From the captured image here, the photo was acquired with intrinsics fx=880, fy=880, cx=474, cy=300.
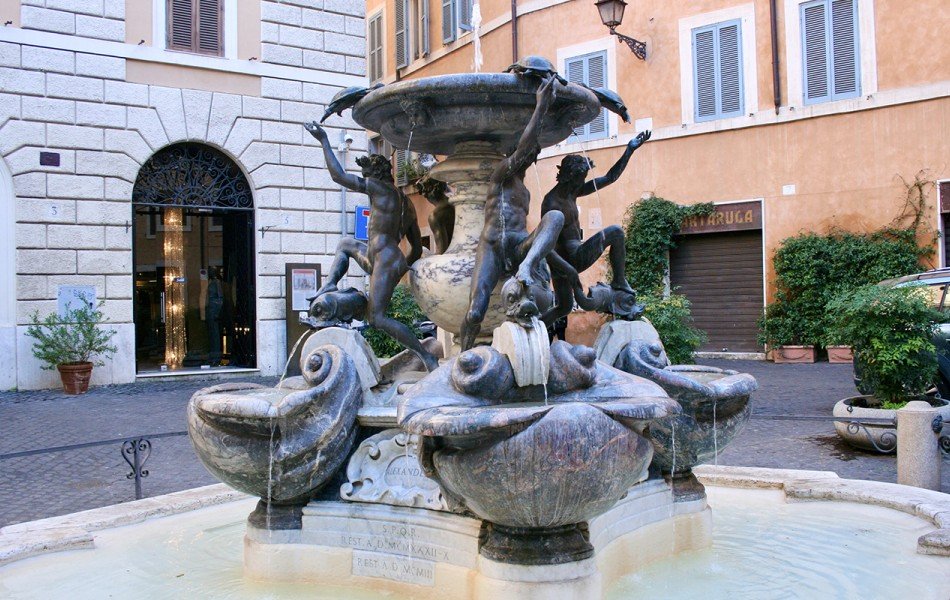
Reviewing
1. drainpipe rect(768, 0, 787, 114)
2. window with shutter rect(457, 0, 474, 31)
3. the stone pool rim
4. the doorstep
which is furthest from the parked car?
window with shutter rect(457, 0, 474, 31)

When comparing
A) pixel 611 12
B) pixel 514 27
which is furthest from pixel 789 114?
pixel 514 27

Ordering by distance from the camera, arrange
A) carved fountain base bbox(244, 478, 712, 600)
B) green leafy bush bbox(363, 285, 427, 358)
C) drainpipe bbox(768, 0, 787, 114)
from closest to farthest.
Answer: carved fountain base bbox(244, 478, 712, 600)
green leafy bush bbox(363, 285, 427, 358)
drainpipe bbox(768, 0, 787, 114)

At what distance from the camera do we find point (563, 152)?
65.4 feet

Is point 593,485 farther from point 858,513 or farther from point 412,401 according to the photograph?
point 858,513

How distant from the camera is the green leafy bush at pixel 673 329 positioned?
33.1 feet

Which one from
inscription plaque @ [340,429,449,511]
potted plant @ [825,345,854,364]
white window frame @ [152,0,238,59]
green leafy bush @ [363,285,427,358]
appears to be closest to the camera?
inscription plaque @ [340,429,449,511]

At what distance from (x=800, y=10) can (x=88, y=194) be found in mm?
13379

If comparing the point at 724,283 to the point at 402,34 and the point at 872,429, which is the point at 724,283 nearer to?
the point at 872,429

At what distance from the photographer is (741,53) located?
1773 centimetres

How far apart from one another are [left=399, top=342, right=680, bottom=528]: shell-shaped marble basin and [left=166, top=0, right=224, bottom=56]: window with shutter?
13.0 m

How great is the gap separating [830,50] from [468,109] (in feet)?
47.9

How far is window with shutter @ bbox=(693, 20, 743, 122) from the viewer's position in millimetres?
17797

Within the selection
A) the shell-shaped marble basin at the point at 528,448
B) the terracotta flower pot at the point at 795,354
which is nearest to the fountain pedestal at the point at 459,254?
the shell-shaped marble basin at the point at 528,448

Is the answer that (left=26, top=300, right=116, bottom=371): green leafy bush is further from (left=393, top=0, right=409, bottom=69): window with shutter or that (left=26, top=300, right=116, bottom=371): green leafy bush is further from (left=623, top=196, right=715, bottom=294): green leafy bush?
(left=393, top=0, right=409, bottom=69): window with shutter
